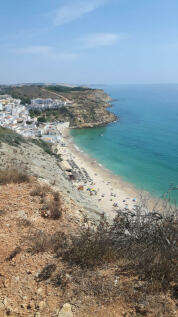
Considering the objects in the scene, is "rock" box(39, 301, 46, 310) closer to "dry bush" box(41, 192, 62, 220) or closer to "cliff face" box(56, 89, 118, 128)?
"dry bush" box(41, 192, 62, 220)

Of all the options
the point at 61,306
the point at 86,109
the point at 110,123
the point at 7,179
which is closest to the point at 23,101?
the point at 86,109

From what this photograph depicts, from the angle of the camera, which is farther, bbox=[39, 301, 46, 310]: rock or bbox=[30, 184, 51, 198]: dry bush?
bbox=[30, 184, 51, 198]: dry bush

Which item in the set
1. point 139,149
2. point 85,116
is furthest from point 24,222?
point 85,116

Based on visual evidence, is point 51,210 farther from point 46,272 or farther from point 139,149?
point 139,149

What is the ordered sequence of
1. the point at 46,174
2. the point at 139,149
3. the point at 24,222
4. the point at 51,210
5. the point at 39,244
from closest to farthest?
1. the point at 39,244
2. the point at 24,222
3. the point at 51,210
4. the point at 46,174
5. the point at 139,149

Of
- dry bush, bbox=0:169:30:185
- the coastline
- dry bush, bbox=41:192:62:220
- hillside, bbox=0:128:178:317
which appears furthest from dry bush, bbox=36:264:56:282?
the coastline

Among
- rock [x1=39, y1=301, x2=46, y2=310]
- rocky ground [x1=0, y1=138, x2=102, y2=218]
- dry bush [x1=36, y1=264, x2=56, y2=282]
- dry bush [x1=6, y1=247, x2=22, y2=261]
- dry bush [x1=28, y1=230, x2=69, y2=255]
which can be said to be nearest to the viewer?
rock [x1=39, y1=301, x2=46, y2=310]

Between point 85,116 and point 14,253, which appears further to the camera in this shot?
point 85,116

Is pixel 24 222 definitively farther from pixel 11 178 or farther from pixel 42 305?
pixel 11 178

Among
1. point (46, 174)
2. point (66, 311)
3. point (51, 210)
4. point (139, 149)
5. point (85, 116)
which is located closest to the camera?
point (66, 311)

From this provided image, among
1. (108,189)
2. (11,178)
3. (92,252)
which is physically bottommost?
(108,189)

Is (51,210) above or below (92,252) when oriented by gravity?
below
